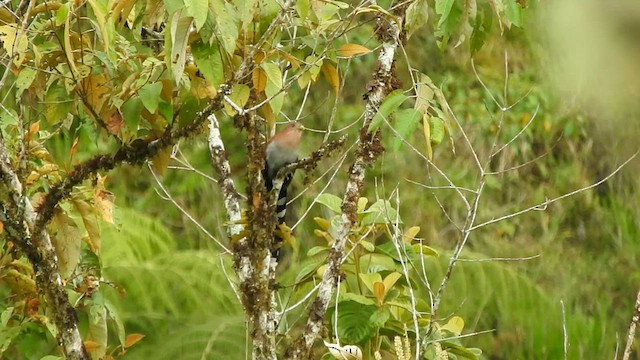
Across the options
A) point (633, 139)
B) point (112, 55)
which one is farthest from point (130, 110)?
point (633, 139)

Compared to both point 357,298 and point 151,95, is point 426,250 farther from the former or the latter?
point 151,95

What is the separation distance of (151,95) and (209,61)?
168 millimetres

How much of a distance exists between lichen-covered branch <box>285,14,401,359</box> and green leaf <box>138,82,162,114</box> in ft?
2.10

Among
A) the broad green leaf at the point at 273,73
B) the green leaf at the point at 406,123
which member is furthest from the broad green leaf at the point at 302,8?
the green leaf at the point at 406,123

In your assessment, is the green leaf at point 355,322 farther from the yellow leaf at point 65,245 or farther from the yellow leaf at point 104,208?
the yellow leaf at point 65,245

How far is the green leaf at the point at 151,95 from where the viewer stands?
7.04ft

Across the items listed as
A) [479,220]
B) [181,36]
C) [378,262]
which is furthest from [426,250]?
[479,220]

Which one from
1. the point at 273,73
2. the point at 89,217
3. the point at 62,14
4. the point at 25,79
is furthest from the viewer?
the point at 89,217

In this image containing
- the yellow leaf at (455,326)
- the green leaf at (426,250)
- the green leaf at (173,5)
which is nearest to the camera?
the green leaf at (173,5)

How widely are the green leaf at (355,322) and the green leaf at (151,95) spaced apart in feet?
3.56

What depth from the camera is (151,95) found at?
7.11ft

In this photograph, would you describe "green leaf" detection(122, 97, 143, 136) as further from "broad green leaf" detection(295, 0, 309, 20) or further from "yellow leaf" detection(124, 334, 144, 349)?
"yellow leaf" detection(124, 334, 144, 349)

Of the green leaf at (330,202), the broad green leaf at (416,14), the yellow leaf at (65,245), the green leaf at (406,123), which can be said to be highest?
the broad green leaf at (416,14)

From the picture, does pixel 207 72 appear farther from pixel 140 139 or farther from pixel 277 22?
pixel 140 139
